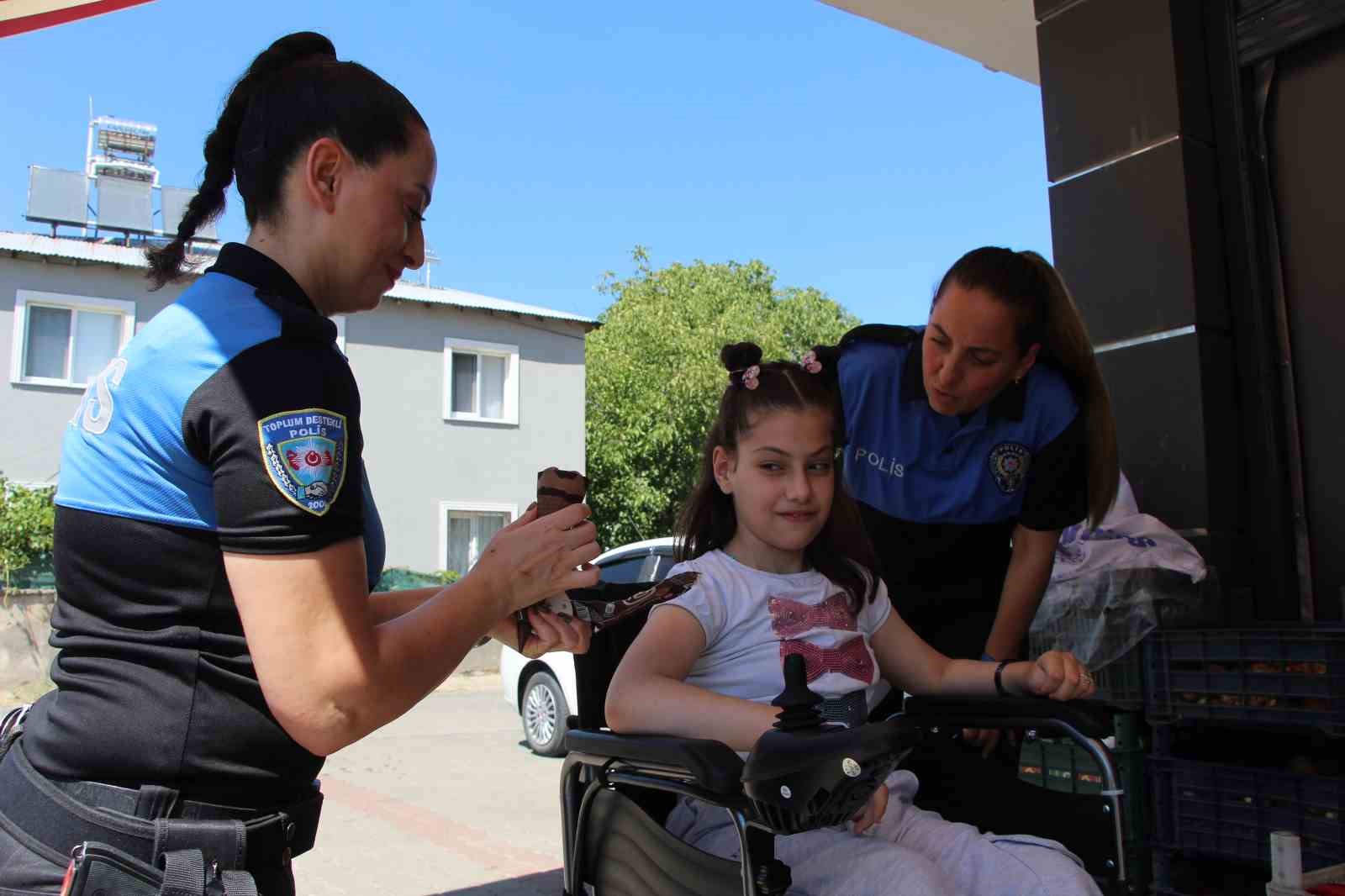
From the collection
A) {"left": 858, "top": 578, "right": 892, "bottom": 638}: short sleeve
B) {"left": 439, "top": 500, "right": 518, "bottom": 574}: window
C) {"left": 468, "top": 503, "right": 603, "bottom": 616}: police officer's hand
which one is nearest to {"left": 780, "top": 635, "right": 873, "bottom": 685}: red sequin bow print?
{"left": 858, "top": 578, "right": 892, "bottom": 638}: short sleeve

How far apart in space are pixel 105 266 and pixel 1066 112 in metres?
17.1

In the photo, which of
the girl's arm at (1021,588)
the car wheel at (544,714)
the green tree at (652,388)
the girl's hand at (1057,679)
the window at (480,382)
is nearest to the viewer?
the girl's hand at (1057,679)

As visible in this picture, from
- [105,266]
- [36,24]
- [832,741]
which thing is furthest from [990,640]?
[105,266]

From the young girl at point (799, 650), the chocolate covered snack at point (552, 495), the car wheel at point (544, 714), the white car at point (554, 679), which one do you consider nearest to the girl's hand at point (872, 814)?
the young girl at point (799, 650)

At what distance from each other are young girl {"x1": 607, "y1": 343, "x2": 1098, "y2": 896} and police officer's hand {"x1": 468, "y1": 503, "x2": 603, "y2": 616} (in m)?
0.66

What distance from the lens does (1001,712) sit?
2.06 meters

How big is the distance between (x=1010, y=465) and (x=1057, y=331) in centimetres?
38

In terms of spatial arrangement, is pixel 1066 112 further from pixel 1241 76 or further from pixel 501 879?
Result: pixel 501 879

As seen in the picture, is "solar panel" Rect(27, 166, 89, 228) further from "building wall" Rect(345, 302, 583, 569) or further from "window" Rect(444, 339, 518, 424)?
"window" Rect(444, 339, 518, 424)

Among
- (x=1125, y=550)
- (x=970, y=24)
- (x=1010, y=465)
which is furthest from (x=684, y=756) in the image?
(x=970, y=24)

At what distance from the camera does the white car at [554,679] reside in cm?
777

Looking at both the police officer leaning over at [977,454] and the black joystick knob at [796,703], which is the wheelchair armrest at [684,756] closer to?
the black joystick knob at [796,703]

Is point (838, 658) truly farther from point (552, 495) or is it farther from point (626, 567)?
point (626, 567)

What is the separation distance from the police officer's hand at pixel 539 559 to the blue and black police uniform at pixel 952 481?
1.43 meters
